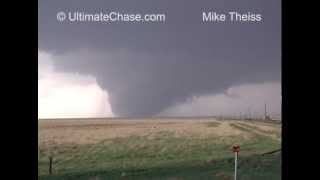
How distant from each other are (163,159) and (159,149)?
0.06m

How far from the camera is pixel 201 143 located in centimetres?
567

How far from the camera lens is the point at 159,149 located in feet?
18.5

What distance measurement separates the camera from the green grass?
221 inches

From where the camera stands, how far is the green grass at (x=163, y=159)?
18.4 ft

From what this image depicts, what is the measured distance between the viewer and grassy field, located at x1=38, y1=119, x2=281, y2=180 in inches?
221

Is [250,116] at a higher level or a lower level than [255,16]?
lower

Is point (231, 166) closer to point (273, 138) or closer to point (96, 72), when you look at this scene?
point (273, 138)

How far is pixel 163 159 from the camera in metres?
5.63

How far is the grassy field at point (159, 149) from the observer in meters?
5.61
